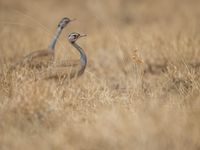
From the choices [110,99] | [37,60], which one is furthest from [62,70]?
[110,99]

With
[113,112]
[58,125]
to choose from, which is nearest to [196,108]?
[113,112]

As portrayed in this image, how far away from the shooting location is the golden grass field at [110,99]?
14.8ft

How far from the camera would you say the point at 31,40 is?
9.89 m

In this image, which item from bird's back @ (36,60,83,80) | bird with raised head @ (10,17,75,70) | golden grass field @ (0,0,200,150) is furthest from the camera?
bird with raised head @ (10,17,75,70)

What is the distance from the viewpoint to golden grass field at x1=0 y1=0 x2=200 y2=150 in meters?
4.50

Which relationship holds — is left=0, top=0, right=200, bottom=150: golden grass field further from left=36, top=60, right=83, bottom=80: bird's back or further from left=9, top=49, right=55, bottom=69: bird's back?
left=9, top=49, right=55, bottom=69: bird's back

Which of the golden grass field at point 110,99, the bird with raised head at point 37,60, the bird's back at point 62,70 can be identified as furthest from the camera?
the bird with raised head at point 37,60

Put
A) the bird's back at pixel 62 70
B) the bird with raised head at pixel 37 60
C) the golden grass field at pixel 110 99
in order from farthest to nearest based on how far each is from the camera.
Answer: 1. the bird with raised head at pixel 37 60
2. the bird's back at pixel 62 70
3. the golden grass field at pixel 110 99

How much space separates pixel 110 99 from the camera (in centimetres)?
599

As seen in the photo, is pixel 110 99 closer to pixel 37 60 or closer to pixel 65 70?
pixel 65 70

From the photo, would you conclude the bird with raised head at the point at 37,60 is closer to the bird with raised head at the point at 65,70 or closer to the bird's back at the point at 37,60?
the bird's back at the point at 37,60

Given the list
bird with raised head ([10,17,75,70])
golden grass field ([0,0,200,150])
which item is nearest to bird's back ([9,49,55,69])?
bird with raised head ([10,17,75,70])

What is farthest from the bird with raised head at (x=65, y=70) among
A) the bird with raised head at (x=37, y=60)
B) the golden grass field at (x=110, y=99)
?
the bird with raised head at (x=37, y=60)

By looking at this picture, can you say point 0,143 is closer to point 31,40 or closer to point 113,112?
point 113,112
